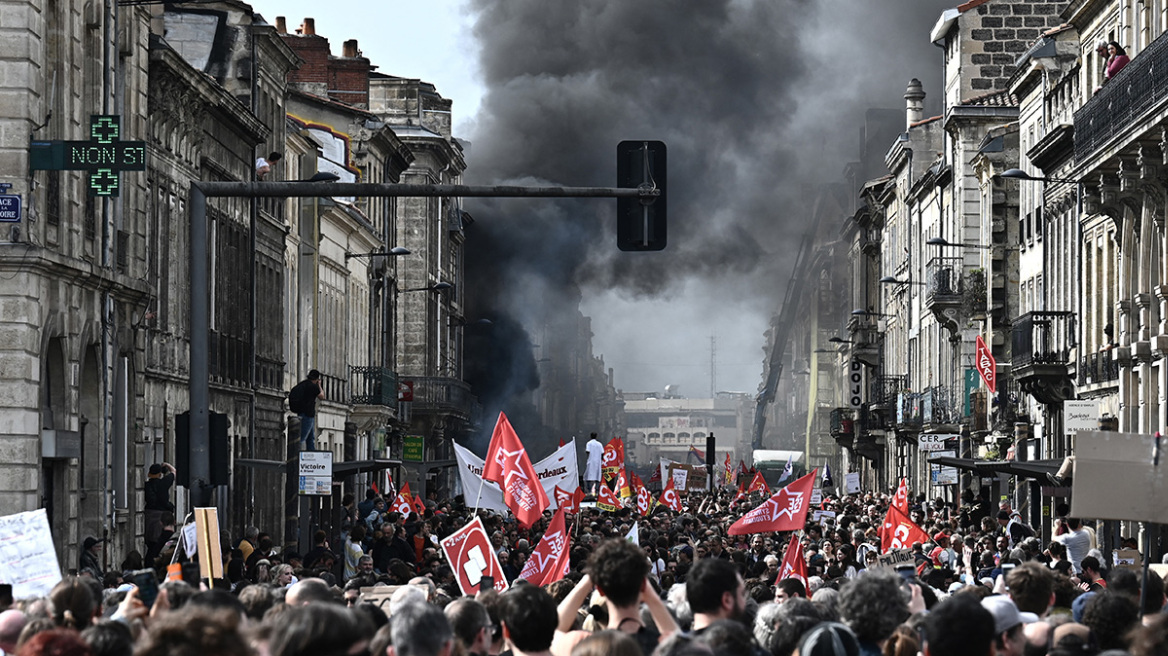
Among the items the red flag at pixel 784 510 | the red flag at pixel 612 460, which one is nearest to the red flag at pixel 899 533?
the red flag at pixel 784 510

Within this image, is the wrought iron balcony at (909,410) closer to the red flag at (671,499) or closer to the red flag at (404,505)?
the red flag at (671,499)

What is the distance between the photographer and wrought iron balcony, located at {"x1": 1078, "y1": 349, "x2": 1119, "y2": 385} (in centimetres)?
3762

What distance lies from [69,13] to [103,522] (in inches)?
241

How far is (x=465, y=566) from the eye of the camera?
16.2 m

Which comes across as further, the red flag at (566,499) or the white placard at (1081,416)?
the white placard at (1081,416)

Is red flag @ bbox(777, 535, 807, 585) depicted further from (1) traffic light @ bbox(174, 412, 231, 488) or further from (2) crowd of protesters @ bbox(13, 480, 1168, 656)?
(1) traffic light @ bbox(174, 412, 231, 488)

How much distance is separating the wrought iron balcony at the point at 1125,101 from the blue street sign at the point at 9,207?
1522cm

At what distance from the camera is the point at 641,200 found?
17719mm

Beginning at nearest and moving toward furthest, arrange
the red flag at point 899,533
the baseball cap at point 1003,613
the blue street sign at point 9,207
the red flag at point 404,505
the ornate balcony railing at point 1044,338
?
the baseball cap at point 1003,613 → the blue street sign at point 9,207 → the red flag at point 899,533 → the red flag at point 404,505 → the ornate balcony railing at point 1044,338

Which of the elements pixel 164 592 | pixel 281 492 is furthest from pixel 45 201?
pixel 281 492

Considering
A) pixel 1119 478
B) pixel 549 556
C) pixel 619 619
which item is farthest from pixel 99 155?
pixel 619 619

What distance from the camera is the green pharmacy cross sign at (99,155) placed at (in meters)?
20.7

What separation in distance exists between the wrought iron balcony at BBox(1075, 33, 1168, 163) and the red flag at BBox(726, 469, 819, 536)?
9.85m

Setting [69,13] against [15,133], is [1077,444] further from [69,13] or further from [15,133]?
[69,13]
